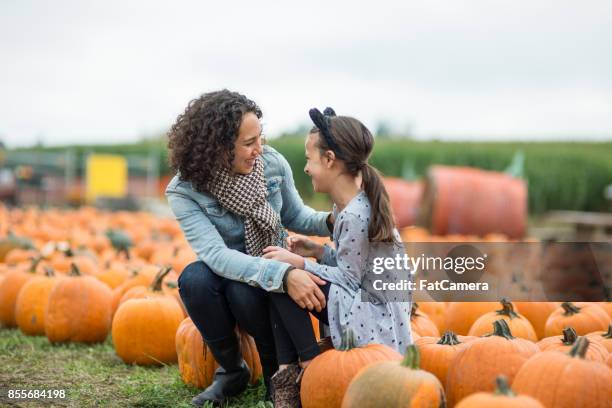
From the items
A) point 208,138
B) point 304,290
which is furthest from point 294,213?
point 304,290

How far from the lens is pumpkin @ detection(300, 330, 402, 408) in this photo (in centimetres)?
265

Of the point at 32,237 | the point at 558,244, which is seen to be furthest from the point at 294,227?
the point at 32,237

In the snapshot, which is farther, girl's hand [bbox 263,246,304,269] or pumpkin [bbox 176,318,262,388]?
pumpkin [bbox 176,318,262,388]

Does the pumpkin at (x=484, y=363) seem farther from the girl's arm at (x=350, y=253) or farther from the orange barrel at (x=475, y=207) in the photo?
the orange barrel at (x=475, y=207)

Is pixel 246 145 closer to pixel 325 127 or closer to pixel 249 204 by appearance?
pixel 249 204

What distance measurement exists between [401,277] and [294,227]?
787mm

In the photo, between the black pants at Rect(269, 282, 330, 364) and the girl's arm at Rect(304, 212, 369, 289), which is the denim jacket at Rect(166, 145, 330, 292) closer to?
the black pants at Rect(269, 282, 330, 364)

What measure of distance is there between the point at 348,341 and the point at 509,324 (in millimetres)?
1220

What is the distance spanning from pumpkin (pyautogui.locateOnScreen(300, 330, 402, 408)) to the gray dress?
13 centimetres

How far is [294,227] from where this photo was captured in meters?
3.65

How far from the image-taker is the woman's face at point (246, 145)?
3.28 m

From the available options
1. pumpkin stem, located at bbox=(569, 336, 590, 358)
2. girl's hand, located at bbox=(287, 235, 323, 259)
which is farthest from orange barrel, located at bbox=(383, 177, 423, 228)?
pumpkin stem, located at bbox=(569, 336, 590, 358)

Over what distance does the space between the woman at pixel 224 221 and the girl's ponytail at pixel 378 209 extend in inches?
19.2

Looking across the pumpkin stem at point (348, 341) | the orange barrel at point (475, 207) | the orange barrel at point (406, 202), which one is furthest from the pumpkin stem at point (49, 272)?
the orange barrel at point (406, 202)
